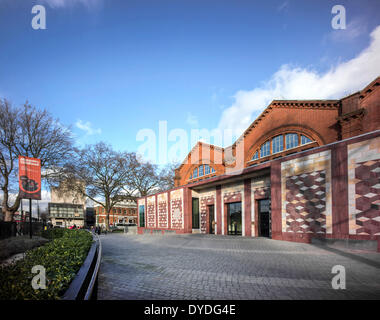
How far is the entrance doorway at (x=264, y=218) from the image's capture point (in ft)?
57.5

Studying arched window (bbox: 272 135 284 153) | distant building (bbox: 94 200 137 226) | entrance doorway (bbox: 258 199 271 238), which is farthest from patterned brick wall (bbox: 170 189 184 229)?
distant building (bbox: 94 200 137 226)

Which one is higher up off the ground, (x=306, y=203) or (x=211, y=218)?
(x=306, y=203)

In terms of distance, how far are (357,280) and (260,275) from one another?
7.61ft

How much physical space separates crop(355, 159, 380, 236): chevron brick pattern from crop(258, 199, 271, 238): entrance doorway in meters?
7.37

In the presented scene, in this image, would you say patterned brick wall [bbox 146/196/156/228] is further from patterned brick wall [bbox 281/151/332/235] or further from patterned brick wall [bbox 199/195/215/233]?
patterned brick wall [bbox 281/151/332/235]

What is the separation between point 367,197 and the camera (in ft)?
33.6

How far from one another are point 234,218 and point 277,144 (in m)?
8.02

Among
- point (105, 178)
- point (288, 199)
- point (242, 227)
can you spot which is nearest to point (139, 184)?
point (105, 178)

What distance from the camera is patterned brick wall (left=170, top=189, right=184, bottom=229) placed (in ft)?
84.5

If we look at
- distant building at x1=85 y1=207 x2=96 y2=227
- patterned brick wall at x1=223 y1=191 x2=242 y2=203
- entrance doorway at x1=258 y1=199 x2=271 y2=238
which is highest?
patterned brick wall at x1=223 y1=191 x2=242 y2=203

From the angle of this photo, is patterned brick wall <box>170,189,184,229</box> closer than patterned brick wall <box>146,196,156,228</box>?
Yes

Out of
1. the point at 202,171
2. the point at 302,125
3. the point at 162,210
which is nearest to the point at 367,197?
the point at 302,125

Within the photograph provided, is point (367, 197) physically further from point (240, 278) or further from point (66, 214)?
point (66, 214)
